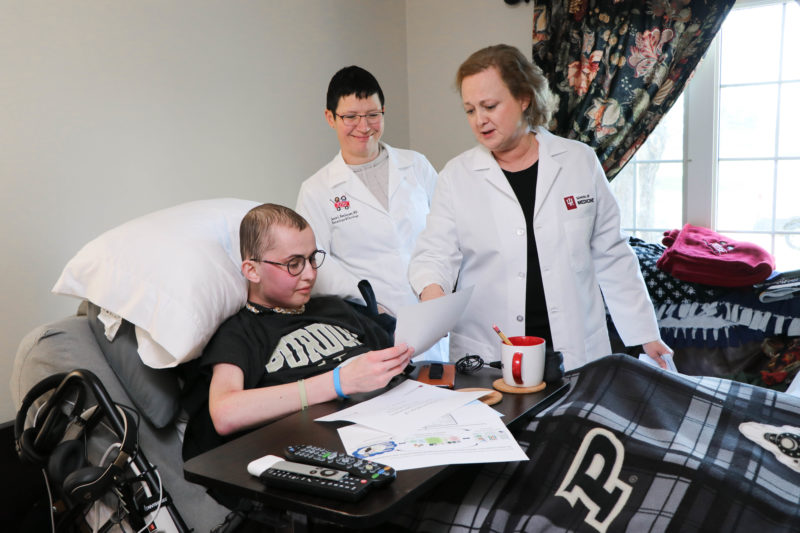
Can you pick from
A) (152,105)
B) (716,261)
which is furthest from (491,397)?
(716,261)

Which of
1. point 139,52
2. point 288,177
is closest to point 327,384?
point 139,52

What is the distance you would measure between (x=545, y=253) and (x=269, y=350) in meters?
0.80

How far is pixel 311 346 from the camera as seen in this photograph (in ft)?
5.15

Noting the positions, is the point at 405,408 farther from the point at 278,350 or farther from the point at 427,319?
the point at 278,350

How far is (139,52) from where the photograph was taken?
7.72 ft

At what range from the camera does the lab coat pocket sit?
185 centimetres

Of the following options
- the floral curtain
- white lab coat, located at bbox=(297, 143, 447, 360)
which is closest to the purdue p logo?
white lab coat, located at bbox=(297, 143, 447, 360)

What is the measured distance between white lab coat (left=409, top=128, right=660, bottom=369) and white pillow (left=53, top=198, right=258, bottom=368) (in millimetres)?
558

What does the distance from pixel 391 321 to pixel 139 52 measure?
4.43 feet

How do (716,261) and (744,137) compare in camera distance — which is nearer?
(716,261)

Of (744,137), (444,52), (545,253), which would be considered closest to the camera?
(545,253)

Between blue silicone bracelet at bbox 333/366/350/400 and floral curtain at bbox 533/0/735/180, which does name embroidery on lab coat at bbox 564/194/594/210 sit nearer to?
blue silicone bracelet at bbox 333/366/350/400

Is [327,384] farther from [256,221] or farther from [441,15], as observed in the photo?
[441,15]

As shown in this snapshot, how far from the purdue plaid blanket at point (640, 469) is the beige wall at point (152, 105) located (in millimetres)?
1528
